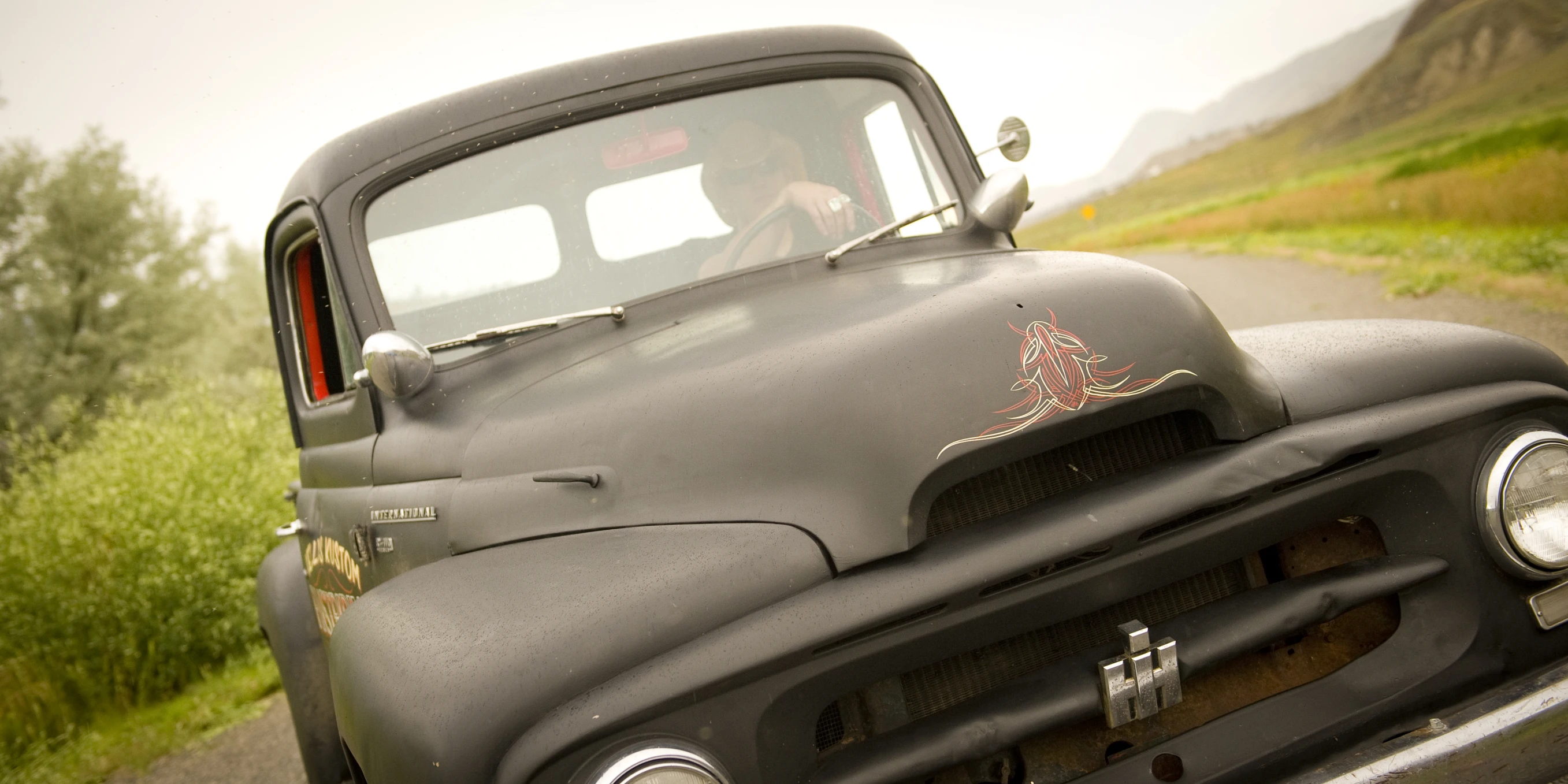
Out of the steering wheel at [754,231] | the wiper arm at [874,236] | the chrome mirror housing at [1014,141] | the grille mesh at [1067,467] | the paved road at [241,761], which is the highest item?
the chrome mirror housing at [1014,141]

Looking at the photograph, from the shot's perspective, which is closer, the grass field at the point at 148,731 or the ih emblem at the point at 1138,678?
the ih emblem at the point at 1138,678

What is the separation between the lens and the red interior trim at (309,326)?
126 inches

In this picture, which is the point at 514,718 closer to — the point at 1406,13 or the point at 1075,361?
the point at 1075,361

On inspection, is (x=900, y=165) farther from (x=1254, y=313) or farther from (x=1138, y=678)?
(x=1254, y=313)

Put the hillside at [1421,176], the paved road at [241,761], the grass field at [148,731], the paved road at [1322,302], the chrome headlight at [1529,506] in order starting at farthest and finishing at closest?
the hillside at [1421,176], the paved road at [1322,302], the grass field at [148,731], the paved road at [241,761], the chrome headlight at [1529,506]

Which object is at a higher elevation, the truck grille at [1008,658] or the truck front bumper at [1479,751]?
the truck grille at [1008,658]

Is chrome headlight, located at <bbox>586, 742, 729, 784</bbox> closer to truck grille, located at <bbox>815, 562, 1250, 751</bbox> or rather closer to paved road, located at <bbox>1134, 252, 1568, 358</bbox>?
truck grille, located at <bbox>815, 562, 1250, 751</bbox>

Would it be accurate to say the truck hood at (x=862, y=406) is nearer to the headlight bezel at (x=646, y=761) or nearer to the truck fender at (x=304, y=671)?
the headlight bezel at (x=646, y=761)

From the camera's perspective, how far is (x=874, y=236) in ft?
8.52

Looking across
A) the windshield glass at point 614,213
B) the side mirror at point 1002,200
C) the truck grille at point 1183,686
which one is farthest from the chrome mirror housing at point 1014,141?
the truck grille at point 1183,686

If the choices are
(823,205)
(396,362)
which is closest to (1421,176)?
(823,205)

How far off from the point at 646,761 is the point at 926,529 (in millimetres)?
569

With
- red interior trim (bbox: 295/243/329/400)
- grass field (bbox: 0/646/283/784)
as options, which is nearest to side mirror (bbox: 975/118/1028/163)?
red interior trim (bbox: 295/243/329/400)

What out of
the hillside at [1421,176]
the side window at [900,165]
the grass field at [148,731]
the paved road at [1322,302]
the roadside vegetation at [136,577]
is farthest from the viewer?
the hillside at [1421,176]
